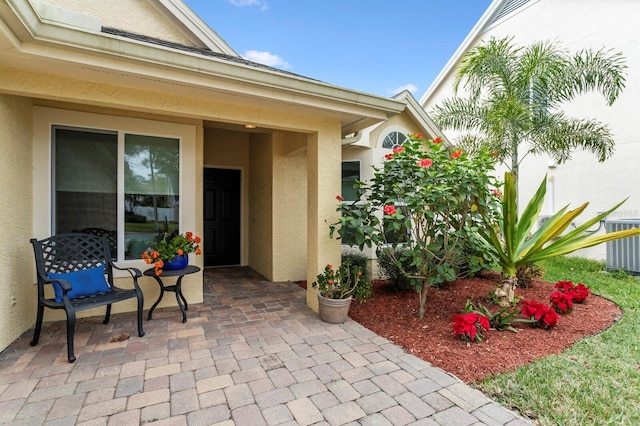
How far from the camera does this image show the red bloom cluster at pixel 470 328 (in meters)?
3.66

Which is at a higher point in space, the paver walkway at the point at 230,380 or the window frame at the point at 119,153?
the window frame at the point at 119,153

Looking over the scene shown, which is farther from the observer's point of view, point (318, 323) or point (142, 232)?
point (142, 232)

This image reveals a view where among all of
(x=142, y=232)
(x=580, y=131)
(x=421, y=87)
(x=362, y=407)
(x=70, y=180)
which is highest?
(x=421, y=87)

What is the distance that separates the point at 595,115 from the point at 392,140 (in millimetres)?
6855

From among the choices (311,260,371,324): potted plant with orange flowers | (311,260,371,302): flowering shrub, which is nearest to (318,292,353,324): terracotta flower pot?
(311,260,371,324): potted plant with orange flowers

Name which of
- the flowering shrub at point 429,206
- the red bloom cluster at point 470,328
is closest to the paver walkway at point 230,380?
the red bloom cluster at point 470,328

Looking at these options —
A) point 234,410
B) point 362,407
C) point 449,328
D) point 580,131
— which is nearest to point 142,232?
point 234,410

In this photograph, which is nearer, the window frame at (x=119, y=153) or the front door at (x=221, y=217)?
the window frame at (x=119, y=153)

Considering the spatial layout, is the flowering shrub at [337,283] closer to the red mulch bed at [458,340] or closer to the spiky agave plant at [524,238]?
the red mulch bed at [458,340]

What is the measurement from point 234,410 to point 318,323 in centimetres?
203

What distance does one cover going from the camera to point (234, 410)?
2475 mm

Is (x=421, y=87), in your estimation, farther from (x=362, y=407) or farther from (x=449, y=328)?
(x=362, y=407)

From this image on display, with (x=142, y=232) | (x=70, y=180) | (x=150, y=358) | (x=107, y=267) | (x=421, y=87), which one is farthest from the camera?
(x=421, y=87)

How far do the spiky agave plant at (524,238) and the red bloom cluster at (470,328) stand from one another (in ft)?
4.76
